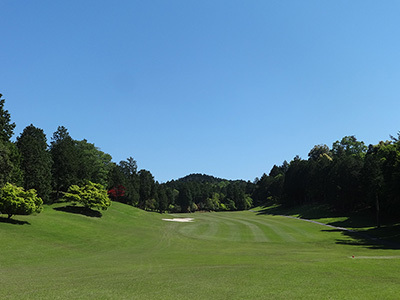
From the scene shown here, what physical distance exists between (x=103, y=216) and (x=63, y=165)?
19873 millimetres

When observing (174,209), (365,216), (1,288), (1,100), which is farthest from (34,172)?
(174,209)

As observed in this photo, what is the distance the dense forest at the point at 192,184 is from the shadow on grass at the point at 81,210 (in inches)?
145

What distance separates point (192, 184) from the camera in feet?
606

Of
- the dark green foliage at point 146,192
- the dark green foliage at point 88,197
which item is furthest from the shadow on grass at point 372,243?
the dark green foliage at point 146,192

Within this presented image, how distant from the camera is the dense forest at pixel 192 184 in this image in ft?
176

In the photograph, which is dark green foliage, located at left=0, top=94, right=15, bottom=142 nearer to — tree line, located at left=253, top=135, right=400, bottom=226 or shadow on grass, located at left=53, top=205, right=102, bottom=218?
shadow on grass, located at left=53, top=205, right=102, bottom=218

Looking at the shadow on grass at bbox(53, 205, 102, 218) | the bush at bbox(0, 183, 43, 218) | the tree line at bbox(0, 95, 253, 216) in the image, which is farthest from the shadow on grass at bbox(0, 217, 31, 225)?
the shadow on grass at bbox(53, 205, 102, 218)

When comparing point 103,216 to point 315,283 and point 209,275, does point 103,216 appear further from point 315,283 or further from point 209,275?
point 315,283

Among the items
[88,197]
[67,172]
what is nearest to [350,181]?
[88,197]

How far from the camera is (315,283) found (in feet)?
48.5

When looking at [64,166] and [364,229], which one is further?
[64,166]

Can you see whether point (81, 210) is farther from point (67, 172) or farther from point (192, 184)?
point (192, 184)

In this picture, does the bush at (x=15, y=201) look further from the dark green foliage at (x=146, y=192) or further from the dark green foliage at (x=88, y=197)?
the dark green foliage at (x=146, y=192)

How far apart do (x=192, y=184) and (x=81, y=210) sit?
409ft
